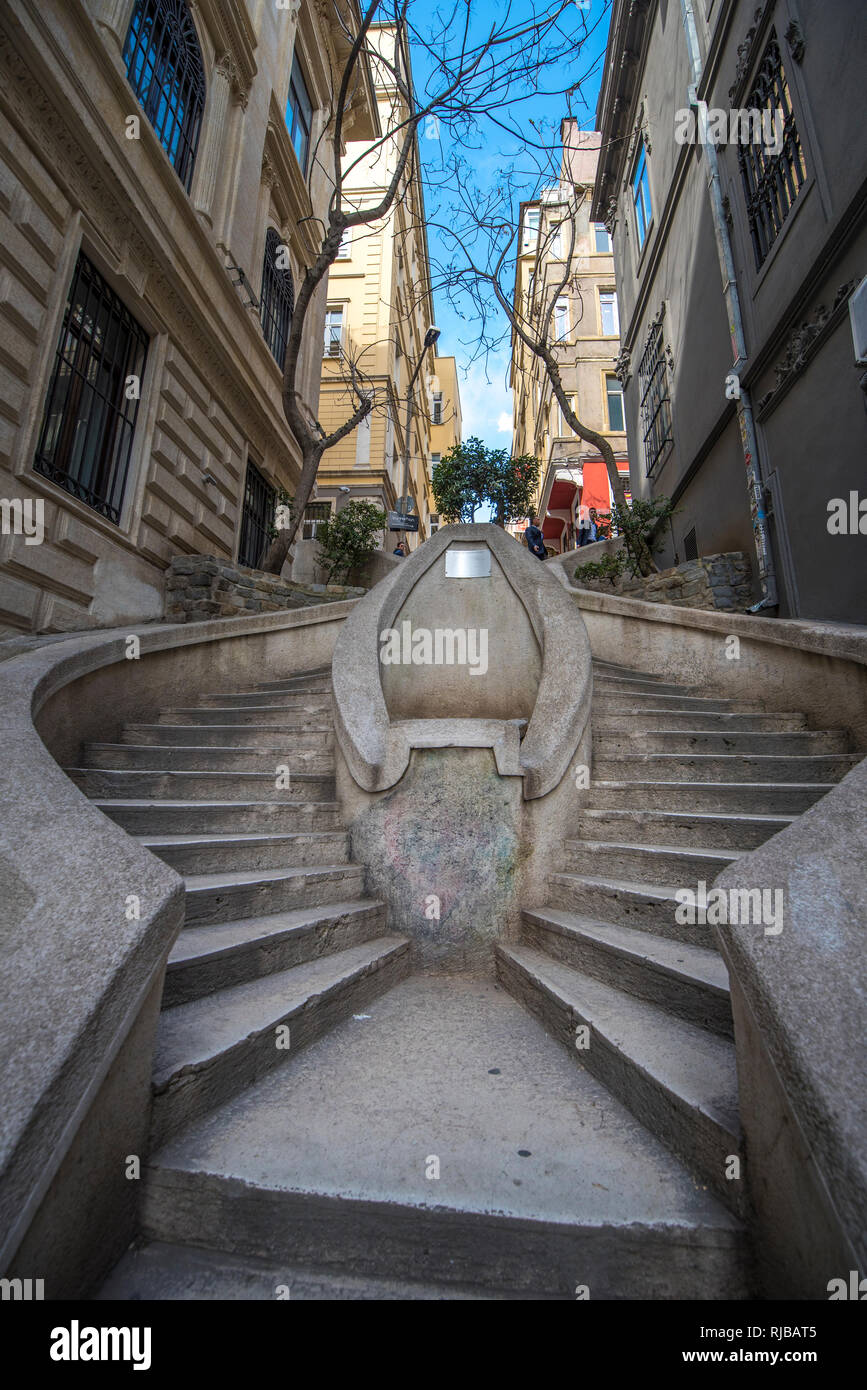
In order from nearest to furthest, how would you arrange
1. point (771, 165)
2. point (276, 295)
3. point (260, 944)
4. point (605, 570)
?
point (260, 944), point (771, 165), point (605, 570), point (276, 295)

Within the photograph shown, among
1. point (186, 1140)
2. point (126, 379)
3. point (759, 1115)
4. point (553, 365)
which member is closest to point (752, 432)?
point (553, 365)

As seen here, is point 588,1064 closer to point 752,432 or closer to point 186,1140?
point 186,1140

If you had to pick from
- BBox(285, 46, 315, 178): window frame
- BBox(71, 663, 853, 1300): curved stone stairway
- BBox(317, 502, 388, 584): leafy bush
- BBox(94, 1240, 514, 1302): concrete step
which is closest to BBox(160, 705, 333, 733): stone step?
BBox(71, 663, 853, 1300): curved stone stairway

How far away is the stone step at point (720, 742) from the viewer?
399 centimetres

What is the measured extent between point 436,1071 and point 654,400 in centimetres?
1401

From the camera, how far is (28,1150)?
1104 millimetres

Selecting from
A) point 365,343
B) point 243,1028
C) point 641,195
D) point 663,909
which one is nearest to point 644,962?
point 663,909

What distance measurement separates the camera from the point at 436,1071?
2082 millimetres

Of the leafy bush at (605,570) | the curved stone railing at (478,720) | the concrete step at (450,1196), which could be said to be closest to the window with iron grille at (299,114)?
the leafy bush at (605,570)

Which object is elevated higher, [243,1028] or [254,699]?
[254,699]

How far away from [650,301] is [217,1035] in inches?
615

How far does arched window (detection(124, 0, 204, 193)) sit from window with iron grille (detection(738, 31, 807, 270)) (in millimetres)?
7916

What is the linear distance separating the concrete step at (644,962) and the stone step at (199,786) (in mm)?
1520

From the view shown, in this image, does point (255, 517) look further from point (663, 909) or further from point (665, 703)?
point (663, 909)
